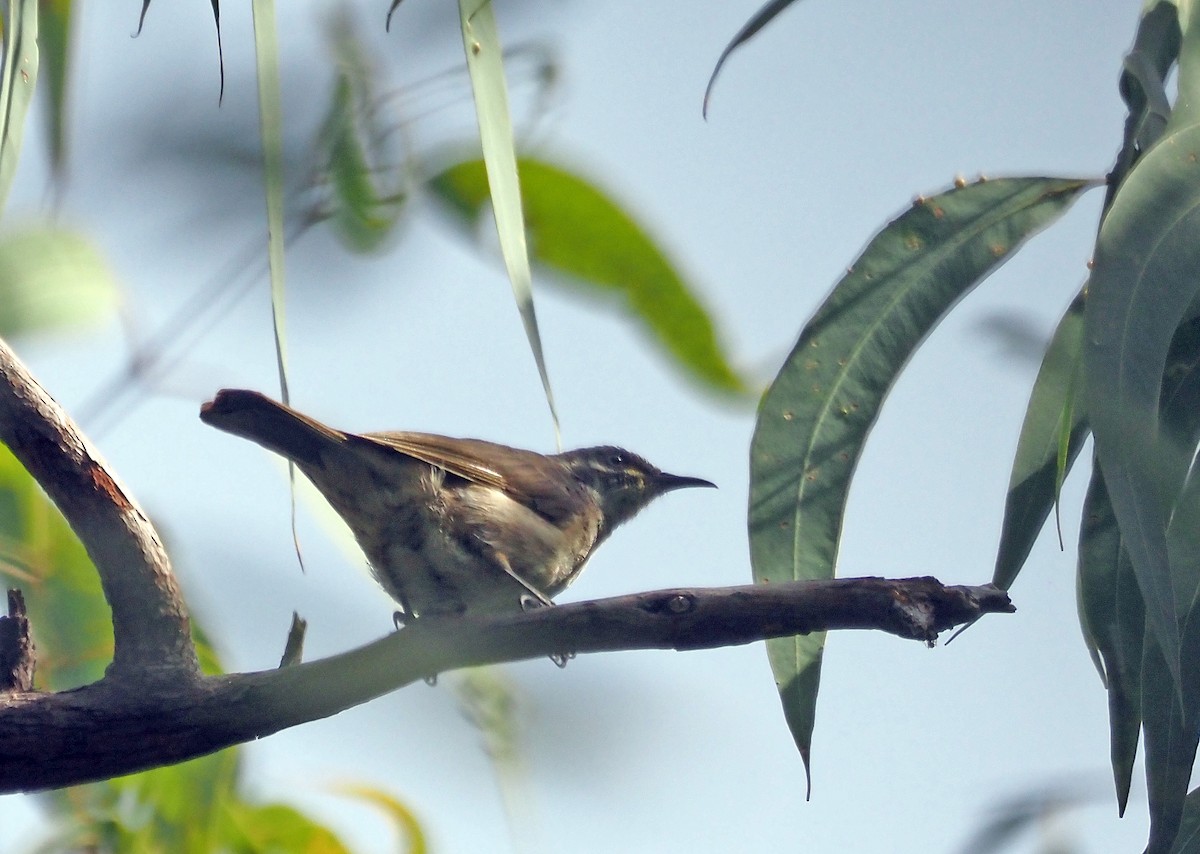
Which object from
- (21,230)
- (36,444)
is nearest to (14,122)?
(36,444)

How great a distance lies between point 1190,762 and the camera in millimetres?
2535

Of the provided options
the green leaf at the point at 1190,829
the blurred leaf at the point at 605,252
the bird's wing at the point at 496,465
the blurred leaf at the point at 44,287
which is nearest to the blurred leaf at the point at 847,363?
the blurred leaf at the point at 605,252

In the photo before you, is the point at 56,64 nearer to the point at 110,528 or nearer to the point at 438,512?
the point at 110,528

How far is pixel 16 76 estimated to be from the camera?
2.29 metres

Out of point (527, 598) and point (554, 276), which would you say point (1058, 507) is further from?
point (527, 598)

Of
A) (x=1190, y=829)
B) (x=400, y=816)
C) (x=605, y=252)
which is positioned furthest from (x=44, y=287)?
(x=1190, y=829)

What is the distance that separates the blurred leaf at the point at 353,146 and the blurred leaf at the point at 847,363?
Result: 1144 mm

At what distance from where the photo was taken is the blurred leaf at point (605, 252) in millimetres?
3500

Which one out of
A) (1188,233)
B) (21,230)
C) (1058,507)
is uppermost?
(21,230)

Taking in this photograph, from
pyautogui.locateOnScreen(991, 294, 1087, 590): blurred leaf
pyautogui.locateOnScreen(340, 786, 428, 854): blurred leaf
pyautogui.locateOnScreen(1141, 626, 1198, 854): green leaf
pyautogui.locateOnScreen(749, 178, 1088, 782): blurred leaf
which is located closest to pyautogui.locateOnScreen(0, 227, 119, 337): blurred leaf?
pyautogui.locateOnScreen(340, 786, 428, 854): blurred leaf

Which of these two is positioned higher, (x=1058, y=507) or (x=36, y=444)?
(x=36, y=444)

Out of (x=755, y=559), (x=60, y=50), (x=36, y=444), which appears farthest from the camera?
(x=60, y=50)

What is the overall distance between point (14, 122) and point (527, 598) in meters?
2.32

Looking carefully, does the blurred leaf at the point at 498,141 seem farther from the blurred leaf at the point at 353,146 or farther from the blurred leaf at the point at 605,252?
the blurred leaf at the point at 605,252
